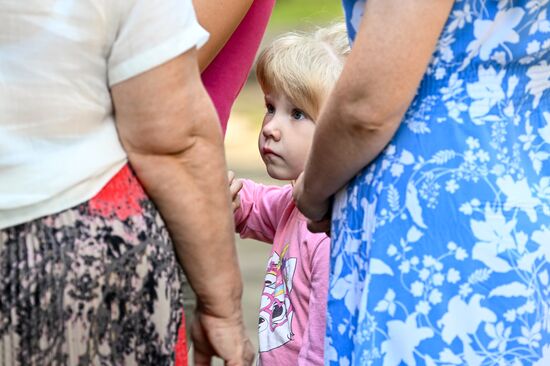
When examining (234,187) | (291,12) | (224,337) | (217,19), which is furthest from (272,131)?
(291,12)

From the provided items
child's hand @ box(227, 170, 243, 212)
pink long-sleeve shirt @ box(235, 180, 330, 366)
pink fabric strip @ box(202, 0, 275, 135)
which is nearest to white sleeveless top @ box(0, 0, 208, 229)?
pink fabric strip @ box(202, 0, 275, 135)

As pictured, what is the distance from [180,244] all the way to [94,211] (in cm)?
25

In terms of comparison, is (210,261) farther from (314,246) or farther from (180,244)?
(314,246)

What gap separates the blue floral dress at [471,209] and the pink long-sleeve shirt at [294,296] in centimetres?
60

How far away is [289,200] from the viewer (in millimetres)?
3518

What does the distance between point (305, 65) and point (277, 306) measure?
0.66 m

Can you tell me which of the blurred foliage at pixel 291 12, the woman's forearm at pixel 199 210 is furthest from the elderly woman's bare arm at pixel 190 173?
the blurred foliage at pixel 291 12

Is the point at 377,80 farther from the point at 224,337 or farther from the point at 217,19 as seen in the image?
the point at 224,337

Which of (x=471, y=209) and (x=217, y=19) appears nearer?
(x=471, y=209)

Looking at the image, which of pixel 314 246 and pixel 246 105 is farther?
pixel 246 105

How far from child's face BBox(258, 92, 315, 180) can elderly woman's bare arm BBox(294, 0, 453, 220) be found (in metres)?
0.85

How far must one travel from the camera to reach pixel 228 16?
2.82 m

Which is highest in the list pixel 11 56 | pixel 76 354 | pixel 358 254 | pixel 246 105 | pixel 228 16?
pixel 246 105

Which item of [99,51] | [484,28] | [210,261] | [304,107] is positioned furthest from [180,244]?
[304,107]
